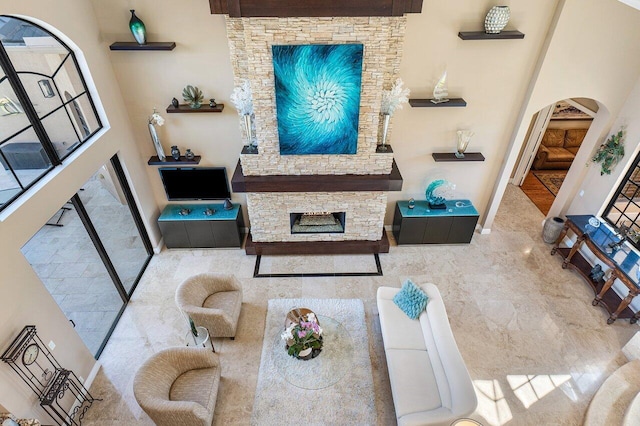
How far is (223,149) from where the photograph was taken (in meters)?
6.33

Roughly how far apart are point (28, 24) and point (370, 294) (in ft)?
19.2

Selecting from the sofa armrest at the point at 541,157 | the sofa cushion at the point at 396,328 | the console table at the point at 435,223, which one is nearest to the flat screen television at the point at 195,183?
the console table at the point at 435,223

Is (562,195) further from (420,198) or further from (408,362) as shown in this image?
(408,362)

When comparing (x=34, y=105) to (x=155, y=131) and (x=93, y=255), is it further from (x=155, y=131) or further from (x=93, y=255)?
(x=93, y=255)

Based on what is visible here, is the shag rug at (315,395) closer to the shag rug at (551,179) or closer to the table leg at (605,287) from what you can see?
the table leg at (605,287)

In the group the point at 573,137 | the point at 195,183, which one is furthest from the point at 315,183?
the point at 573,137

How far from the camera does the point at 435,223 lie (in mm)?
6734

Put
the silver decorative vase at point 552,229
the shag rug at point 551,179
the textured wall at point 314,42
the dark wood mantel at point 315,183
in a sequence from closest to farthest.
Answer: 1. the textured wall at point 314,42
2. the dark wood mantel at point 315,183
3. the silver decorative vase at point 552,229
4. the shag rug at point 551,179

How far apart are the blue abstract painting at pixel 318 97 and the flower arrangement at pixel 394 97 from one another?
1.65 feet

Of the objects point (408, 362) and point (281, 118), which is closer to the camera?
point (408, 362)

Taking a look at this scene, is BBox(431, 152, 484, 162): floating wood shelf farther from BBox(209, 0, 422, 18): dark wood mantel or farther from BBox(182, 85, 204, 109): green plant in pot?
BBox(182, 85, 204, 109): green plant in pot

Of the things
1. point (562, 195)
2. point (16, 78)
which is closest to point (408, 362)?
point (562, 195)

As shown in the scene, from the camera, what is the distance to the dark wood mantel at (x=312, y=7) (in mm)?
4484

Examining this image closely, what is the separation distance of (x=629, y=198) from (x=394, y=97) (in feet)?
14.6
